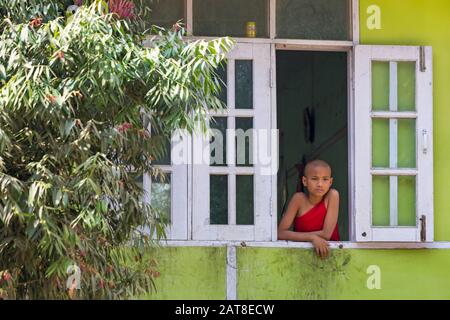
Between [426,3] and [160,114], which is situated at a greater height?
[426,3]

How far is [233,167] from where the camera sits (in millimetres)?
7812

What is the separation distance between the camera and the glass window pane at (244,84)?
7895mm

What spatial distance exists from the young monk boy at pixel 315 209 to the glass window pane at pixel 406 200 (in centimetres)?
44

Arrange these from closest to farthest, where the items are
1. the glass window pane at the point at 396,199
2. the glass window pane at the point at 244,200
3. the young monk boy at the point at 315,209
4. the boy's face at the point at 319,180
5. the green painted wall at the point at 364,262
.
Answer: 1. the green painted wall at the point at 364,262
2. the glass window pane at the point at 244,200
3. the glass window pane at the point at 396,199
4. the young monk boy at the point at 315,209
5. the boy's face at the point at 319,180

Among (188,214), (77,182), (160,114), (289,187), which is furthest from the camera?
(289,187)

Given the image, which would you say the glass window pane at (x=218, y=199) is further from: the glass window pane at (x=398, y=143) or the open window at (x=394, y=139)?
the glass window pane at (x=398, y=143)

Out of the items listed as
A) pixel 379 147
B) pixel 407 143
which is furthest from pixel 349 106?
pixel 407 143

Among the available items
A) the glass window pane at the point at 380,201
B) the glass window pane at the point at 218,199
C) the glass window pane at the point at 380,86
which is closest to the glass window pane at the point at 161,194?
the glass window pane at the point at 218,199

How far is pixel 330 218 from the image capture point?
Result: 26.4ft

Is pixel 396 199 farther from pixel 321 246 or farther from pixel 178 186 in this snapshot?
pixel 178 186

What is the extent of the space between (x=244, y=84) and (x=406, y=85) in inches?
42.9

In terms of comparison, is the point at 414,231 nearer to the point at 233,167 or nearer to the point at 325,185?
the point at 325,185

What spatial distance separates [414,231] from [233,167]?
1.26 meters

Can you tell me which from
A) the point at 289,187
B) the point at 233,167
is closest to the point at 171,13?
the point at 233,167
